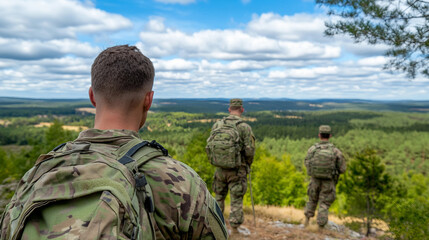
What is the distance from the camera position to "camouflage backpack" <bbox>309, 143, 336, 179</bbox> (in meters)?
7.54

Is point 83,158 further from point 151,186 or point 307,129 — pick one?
point 307,129

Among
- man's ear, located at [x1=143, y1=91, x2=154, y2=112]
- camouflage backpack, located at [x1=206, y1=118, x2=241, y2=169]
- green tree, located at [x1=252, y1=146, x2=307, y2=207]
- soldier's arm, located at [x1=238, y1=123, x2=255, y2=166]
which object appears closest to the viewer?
man's ear, located at [x1=143, y1=91, x2=154, y2=112]

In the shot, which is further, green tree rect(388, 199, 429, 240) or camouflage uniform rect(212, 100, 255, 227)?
camouflage uniform rect(212, 100, 255, 227)

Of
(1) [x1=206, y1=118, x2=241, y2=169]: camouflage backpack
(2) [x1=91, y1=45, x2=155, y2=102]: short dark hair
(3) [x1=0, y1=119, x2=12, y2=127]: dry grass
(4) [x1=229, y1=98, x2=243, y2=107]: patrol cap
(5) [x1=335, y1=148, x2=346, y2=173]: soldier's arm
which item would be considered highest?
(2) [x1=91, y1=45, x2=155, y2=102]: short dark hair

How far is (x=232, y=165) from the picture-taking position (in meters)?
6.18

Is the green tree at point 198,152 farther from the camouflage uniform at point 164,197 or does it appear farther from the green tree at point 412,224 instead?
the camouflage uniform at point 164,197

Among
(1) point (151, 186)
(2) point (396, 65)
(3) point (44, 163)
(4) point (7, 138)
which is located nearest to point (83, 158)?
(3) point (44, 163)

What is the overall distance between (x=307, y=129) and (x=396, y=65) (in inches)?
4573

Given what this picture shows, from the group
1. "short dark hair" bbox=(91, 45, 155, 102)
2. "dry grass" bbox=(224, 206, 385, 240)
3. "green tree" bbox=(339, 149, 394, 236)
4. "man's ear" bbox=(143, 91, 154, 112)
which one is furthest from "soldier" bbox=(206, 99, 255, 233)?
"green tree" bbox=(339, 149, 394, 236)

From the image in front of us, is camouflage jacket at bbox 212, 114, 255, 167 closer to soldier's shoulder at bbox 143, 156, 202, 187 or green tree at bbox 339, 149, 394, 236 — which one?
soldier's shoulder at bbox 143, 156, 202, 187

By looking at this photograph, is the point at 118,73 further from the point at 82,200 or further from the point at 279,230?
the point at 279,230

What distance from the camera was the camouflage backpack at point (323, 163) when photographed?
24.7 ft

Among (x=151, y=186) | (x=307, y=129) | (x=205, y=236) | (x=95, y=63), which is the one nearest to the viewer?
(x=151, y=186)

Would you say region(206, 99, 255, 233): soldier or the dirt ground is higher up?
region(206, 99, 255, 233): soldier
